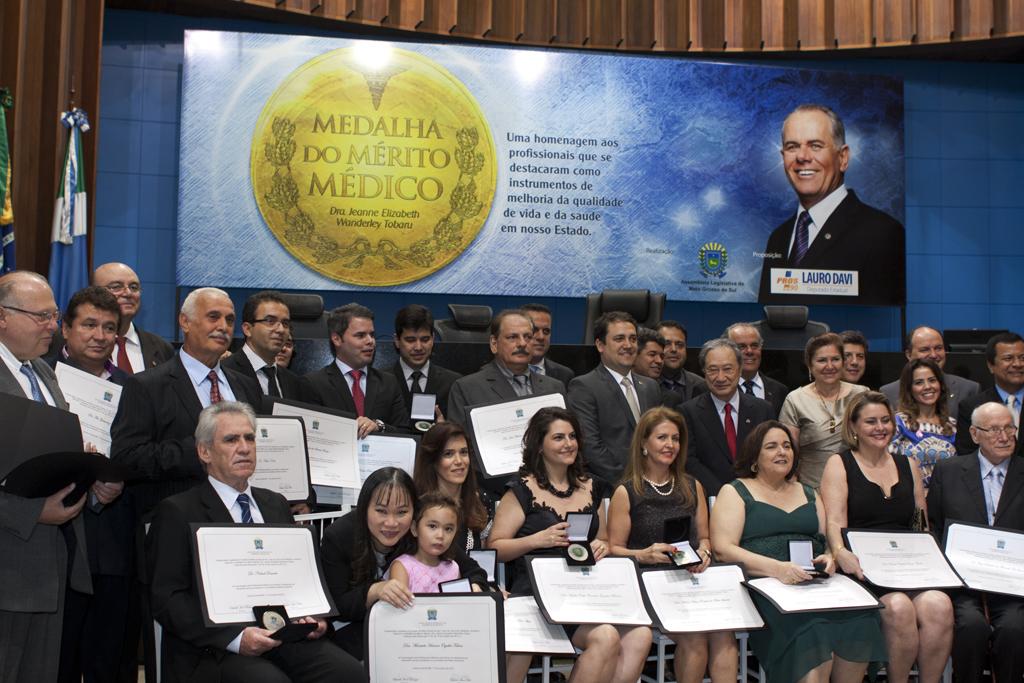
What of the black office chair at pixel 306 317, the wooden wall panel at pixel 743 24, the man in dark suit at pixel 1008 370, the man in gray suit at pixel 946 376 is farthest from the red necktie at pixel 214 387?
the wooden wall panel at pixel 743 24

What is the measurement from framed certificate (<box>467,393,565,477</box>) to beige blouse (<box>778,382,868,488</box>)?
5.17 ft

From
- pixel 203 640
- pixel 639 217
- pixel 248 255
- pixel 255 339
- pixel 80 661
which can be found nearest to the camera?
pixel 203 640

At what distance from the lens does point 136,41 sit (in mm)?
9406

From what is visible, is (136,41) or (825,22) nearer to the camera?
(136,41)

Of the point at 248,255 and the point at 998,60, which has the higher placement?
the point at 998,60

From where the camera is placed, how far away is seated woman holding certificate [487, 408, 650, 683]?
Answer: 4.25 metres

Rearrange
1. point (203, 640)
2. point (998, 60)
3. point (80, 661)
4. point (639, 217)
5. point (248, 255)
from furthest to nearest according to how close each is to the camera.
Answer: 1. point (998, 60)
2. point (639, 217)
3. point (248, 255)
4. point (80, 661)
5. point (203, 640)

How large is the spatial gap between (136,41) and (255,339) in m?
5.37

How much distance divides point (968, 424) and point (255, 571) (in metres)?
3.96

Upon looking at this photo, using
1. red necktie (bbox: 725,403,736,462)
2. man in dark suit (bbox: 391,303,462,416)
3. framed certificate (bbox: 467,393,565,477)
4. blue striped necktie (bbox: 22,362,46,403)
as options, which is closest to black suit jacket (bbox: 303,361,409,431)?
man in dark suit (bbox: 391,303,462,416)

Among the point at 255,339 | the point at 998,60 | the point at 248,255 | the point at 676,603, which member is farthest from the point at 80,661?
the point at 998,60

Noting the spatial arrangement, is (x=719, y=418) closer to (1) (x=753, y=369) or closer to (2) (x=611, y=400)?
(2) (x=611, y=400)

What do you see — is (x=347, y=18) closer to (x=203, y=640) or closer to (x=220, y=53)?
(x=220, y=53)

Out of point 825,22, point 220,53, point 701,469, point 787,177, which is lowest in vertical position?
point 701,469
